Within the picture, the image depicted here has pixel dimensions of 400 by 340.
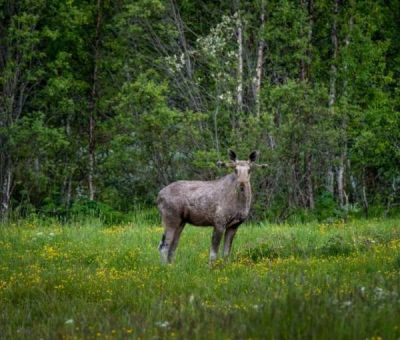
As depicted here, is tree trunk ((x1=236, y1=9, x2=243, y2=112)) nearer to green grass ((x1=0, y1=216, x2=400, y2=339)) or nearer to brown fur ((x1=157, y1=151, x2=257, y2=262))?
green grass ((x1=0, y1=216, x2=400, y2=339))

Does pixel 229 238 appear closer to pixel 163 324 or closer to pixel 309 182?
pixel 163 324

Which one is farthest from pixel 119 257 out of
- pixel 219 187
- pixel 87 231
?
pixel 87 231

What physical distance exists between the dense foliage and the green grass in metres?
4.16

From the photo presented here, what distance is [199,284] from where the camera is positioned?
37.7 feet

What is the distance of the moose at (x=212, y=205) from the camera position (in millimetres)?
14031

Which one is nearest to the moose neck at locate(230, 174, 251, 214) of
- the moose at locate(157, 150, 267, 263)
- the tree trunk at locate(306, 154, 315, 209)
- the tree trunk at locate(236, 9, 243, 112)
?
the moose at locate(157, 150, 267, 263)

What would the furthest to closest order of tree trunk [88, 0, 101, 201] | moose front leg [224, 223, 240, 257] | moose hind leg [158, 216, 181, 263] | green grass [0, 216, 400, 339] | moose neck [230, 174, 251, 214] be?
tree trunk [88, 0, 101, 201] < moose hind leg [158, 216, 181, 263] < moose front leg [224, 223, 240, 257] < moose neck [230, 174, 251, 214] < green grass [0, 216, 400, 339]

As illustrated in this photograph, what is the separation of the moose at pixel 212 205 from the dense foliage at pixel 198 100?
7380 millimetres

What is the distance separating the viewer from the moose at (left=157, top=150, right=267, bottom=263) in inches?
552

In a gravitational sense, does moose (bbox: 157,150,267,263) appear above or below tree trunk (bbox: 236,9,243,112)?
below

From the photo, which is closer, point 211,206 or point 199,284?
point 199,284

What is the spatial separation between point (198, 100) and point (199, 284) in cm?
1449

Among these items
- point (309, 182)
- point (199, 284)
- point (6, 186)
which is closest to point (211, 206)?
point (199, 284)

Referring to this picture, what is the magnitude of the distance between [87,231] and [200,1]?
11.8m
